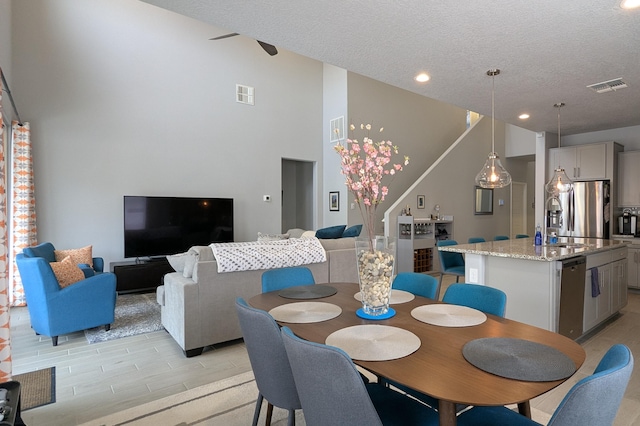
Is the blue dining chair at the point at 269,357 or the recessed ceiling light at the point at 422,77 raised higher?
the recessed ceiling light at the point at 422,77

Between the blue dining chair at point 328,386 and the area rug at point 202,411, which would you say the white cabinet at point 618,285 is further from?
the blue dining chair at point 328,386

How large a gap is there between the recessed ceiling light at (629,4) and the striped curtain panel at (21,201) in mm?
6246

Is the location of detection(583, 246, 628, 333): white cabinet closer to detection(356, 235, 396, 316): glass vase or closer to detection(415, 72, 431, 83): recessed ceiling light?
detection(415, 72, 431, 83): recessed ceiling light

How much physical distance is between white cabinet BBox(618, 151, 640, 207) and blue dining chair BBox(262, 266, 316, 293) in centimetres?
570

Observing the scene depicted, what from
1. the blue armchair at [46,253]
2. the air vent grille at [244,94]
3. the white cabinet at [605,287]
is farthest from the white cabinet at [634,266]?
the blue armchair at [46,253]

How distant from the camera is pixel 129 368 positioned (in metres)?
2.84

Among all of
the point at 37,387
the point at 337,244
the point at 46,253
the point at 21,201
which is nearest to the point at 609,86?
the point at 337,244

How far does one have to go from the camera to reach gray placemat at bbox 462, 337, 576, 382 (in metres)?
1.10

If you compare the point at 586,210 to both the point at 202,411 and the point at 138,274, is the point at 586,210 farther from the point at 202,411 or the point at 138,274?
the point at 138,274

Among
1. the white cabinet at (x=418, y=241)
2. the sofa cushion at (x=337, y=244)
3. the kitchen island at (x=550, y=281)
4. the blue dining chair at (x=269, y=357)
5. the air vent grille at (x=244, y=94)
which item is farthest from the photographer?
the air vent grille at (x=244, y=94)

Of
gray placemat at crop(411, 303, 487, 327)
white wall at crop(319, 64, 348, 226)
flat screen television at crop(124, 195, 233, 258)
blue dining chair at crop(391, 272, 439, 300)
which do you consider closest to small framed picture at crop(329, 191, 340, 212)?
white wall at crop(319, 64, 348, 226)

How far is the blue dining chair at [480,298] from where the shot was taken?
187cm

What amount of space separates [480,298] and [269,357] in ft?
3.97

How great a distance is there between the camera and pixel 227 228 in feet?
20.6
